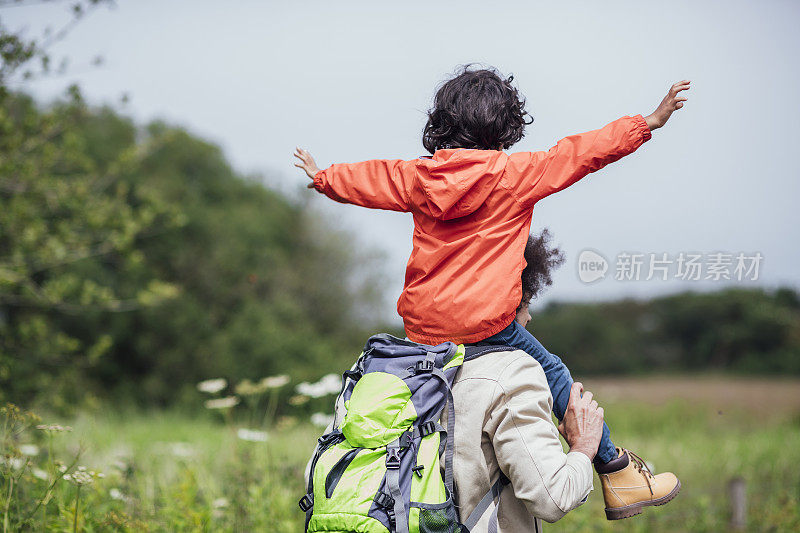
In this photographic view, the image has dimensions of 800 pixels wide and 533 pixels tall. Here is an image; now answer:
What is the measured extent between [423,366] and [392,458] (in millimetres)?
270

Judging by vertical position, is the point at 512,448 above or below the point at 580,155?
below

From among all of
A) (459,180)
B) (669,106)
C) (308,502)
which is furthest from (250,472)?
(669,106)

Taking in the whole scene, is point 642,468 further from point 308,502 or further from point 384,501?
point 308,502

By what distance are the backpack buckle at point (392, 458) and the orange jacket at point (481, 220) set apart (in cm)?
39

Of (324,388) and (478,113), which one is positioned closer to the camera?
(478,113)

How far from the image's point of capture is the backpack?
6.16ft

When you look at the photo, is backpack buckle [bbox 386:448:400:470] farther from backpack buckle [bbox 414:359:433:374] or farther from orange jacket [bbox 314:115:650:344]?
orange jacket [bbox 314:115:650:344]

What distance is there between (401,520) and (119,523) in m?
1.61

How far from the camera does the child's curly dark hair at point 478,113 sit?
87.8 inches

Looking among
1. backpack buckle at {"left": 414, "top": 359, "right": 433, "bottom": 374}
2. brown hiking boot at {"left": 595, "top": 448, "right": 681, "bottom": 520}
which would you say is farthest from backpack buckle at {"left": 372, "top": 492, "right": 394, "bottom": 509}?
brown hiking boot at {"left": 595, "top": 448, "right": 681, "bottom": 520}

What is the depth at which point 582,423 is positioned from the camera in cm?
217

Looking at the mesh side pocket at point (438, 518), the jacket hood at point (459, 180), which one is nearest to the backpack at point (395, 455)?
the mesh side pocket at point (438, 518)

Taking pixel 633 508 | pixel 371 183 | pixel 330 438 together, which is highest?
pixel 371 183

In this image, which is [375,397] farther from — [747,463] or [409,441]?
[747,463]
